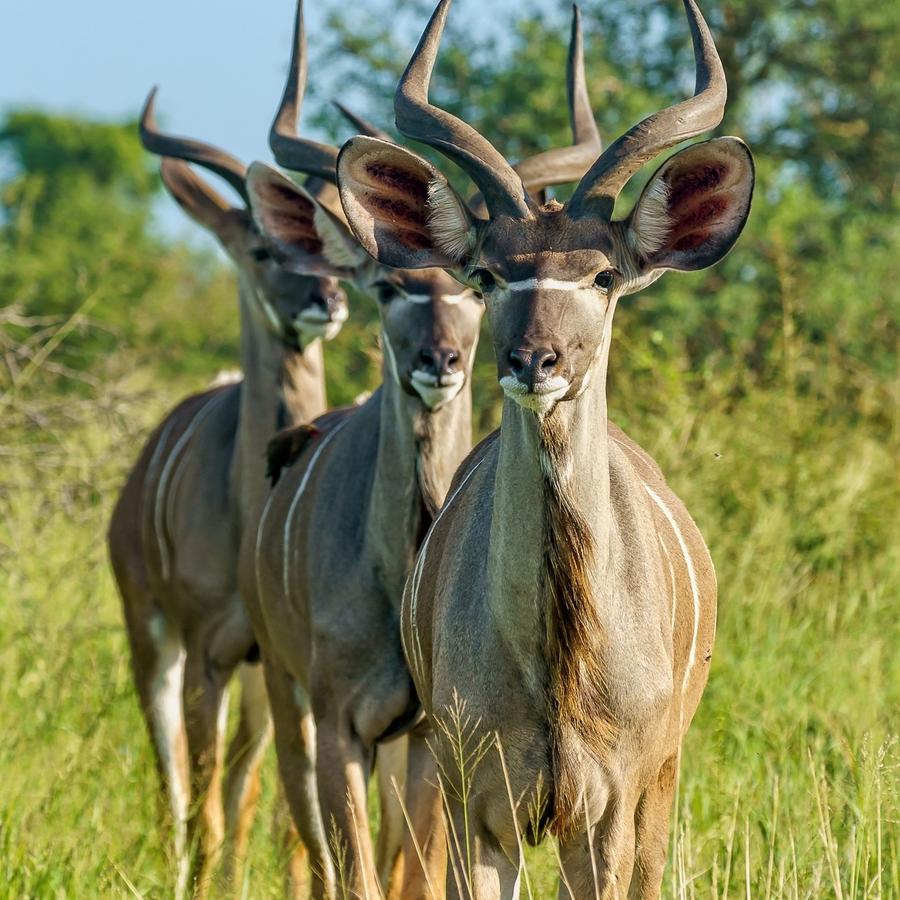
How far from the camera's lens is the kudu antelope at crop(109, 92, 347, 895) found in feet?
17.8

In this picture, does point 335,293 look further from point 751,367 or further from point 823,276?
point 823,276

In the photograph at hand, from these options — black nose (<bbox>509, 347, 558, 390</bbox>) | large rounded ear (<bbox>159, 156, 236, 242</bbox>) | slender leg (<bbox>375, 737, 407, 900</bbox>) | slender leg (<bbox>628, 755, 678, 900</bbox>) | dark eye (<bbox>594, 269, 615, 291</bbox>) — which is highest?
large rounded ear (<bbox>159, 156, 236, 242</bbox>)

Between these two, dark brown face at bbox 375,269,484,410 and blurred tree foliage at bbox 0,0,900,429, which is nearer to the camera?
dark brown face at bbox 375,269,484,410

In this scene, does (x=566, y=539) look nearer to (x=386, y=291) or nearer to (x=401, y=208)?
(x=401, y=208)

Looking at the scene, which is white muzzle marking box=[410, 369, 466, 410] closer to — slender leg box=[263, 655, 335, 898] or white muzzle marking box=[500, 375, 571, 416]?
slender leg box=[263, 655, 335, 898]

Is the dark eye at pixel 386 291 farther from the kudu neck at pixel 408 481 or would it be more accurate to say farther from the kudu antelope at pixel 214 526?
the kudu antelope at pixel 214 526

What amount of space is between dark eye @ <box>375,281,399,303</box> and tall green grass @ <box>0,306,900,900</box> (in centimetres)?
100

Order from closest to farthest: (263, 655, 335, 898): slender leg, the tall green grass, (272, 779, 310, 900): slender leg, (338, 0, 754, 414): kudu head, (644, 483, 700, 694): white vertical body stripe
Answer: (338, 0, 754, 414): kudu head, (644, 483, 700, 694): white vertical body stripe, the tall green grass, (263, 655, 335, 898): slender leg, (272, 779, 310, 900): slender leg

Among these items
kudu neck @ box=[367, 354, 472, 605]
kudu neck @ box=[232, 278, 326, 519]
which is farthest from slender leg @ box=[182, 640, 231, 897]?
kudu neck @ box=[367, 354, 472, 605]

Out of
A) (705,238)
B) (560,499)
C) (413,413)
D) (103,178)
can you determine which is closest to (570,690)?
(560,499)

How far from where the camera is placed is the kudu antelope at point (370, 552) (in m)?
4.20

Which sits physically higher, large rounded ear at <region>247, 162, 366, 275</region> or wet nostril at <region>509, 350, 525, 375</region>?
large rounded ear at <region>247, 162, 366, 275</region>

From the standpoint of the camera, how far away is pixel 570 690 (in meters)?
3.18

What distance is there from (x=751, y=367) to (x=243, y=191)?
422 cm
